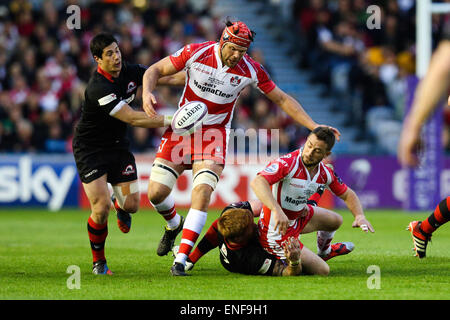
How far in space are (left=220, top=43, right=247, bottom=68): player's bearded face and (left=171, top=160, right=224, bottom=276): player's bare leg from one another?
1.09 metres

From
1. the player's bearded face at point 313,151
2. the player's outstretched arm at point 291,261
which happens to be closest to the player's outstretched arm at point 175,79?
the player's bearded face at point 313,151

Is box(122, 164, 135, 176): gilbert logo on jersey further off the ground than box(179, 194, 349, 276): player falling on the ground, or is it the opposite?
box(122, 164, 135, 176): gilbert logo on jersey

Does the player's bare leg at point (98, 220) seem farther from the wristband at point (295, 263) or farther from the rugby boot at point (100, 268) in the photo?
the wristband at point (295, 263)

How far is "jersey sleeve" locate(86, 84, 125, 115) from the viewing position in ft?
27.4

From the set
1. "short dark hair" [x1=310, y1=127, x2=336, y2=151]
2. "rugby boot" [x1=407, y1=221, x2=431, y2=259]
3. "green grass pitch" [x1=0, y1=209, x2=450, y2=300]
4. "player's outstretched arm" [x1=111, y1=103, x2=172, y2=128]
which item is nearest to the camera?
"green grass pitch" [x1=0, y1=209, x2=450, y2=300]

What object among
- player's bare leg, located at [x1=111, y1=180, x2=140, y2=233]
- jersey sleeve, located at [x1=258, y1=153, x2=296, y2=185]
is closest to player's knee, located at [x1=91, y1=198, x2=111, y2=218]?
player's bare leg, located at [x1=111, y1=180, x2=140, y2=233]

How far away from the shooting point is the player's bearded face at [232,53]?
8453 mm

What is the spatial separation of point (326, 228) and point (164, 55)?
12.8 metres

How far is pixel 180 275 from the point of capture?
7867 mm

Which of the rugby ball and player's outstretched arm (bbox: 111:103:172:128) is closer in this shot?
player's outstretched arm (bbox: 111:103:172:128)

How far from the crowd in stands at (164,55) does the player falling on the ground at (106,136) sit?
9171 mm

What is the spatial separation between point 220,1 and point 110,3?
401 cm

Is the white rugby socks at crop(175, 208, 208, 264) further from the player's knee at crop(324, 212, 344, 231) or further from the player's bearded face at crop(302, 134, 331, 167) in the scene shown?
the player's knee at crop(324, 212, 344, 231)

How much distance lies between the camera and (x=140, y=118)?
8.20 metres
